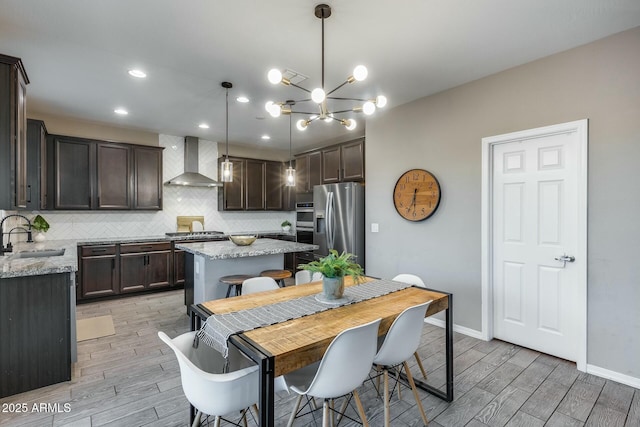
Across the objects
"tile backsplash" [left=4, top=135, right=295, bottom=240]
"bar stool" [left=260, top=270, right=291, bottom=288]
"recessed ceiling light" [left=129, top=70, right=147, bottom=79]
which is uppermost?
"recessed ceiling light" [left=129, top=70, right=147, bottom=79]

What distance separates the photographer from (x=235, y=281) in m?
3.17

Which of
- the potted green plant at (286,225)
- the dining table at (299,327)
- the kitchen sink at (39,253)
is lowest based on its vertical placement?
the dining table at (299,327)

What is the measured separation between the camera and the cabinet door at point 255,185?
21.0 ft

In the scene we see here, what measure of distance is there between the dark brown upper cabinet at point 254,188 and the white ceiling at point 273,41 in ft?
8.22

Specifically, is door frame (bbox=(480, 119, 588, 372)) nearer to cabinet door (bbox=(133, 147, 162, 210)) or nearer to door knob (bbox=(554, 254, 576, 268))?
door knob (bbox=(554, 254, 576, 268))

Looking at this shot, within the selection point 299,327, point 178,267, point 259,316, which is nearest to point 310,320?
point 299,327

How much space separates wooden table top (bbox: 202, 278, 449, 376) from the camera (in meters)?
1.40

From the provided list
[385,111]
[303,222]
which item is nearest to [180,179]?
[303,222]

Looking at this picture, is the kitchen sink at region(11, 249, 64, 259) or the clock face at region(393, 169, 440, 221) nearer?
the kitchen sink at region(11, 249, 64, 259)

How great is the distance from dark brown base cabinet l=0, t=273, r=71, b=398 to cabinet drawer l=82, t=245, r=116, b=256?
240 centimetres

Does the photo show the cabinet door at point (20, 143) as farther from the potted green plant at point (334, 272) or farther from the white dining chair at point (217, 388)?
the potted green plant at point (334, 272)

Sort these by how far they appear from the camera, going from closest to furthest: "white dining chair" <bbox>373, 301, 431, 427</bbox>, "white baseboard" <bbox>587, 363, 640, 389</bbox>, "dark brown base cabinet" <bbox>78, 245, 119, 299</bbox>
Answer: "white dining chair" <bbox>373, 301, 431, 427</bbox> → "white baseboard" <bbox>587, 363, 640, 389</bbox> → "dark brown base cabinet" <bbox>78, 245, 119, 299</bbox>

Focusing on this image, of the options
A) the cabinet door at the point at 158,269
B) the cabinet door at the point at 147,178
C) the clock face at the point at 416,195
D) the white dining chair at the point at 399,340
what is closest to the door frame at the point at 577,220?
the clock face at the point at 416,195

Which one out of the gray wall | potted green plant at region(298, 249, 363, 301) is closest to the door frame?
the gray wall
